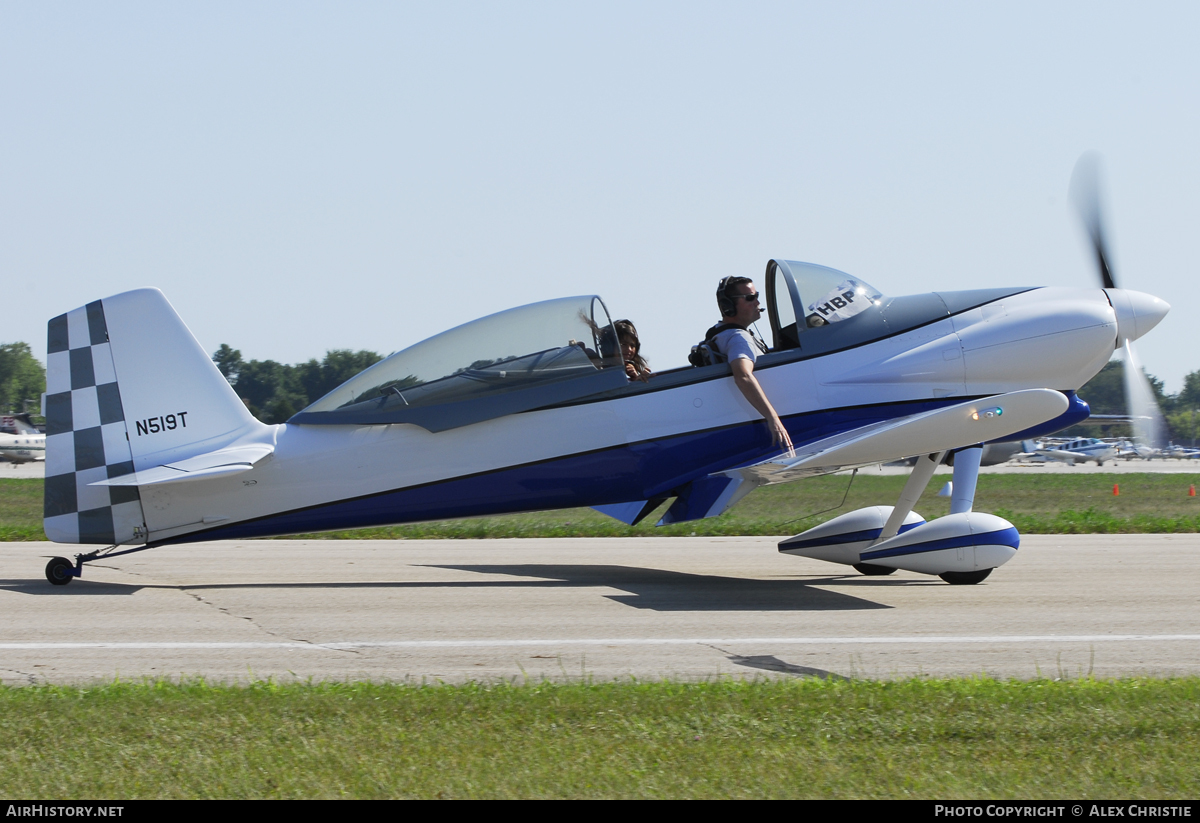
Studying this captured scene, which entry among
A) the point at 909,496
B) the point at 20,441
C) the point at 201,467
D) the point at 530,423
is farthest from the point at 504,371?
the point at 20,441

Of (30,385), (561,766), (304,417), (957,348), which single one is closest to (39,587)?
(304,417)

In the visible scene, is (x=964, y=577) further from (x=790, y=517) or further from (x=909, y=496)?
(x=790, y=517)

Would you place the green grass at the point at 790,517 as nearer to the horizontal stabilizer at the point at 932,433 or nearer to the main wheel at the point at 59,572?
the horizontal stabilizer at the point at 932,433

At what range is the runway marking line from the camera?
602 cm

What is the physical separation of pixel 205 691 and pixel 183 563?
6.03 metres

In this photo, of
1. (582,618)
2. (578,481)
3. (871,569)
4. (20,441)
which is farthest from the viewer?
(20,441)

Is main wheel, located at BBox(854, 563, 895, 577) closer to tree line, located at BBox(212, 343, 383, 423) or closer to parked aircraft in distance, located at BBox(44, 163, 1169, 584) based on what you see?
parked aircraft in distance, located at BBox(44, 163, 1169, 584)

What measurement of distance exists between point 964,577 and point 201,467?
6.45 metres

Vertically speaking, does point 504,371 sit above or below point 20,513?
above

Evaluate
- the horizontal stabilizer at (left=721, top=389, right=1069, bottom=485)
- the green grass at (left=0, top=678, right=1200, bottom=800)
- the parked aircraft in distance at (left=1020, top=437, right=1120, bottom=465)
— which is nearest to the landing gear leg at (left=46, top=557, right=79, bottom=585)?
the green grass at (left=0, top=678, right=1200, bottom=800)

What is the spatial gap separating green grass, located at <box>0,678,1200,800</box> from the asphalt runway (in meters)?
0.60

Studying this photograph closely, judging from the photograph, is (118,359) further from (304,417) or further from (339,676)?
(339,676)

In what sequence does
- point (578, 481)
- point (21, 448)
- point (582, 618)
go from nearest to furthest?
point (582, 618)
point (578, 481)
point (21, 448)

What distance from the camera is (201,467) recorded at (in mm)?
8070
